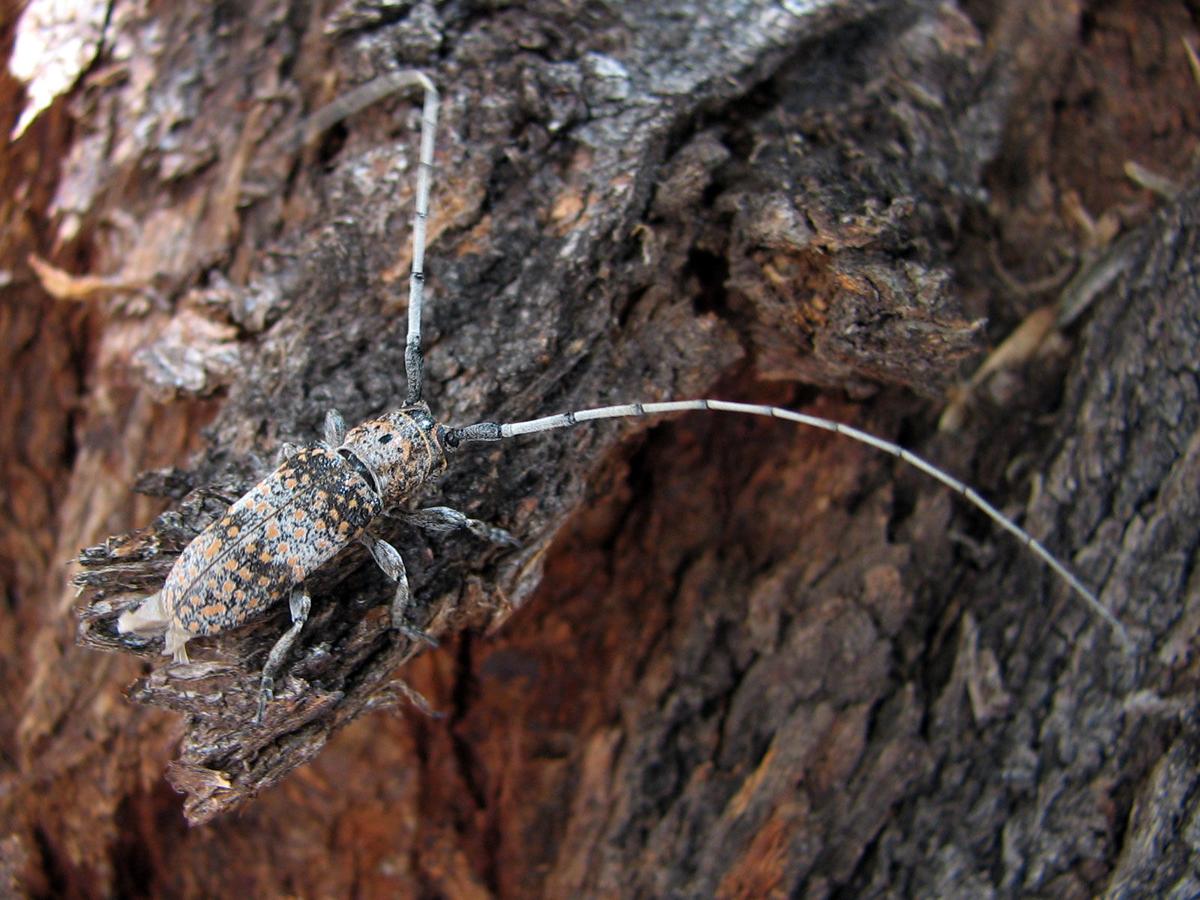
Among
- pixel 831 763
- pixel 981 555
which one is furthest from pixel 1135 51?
pixel 831 763

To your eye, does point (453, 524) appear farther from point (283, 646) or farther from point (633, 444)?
point (633, 444)

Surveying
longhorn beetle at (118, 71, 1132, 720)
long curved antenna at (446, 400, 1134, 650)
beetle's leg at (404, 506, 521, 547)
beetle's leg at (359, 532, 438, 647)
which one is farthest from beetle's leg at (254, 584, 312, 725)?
long curved antenna at (446, 400, 1134, 650)

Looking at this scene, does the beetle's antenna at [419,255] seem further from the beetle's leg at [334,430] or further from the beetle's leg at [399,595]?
the beetle's leg at [399,595]

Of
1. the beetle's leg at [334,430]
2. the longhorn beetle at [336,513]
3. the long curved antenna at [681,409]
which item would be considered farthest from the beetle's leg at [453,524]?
the beetle's leg at [334,430]

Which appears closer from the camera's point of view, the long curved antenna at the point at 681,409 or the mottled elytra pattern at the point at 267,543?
the mottled elytra pattern at the point at 267,543

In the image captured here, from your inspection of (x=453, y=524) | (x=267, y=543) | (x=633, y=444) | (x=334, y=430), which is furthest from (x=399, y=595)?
(x=633, y=444)

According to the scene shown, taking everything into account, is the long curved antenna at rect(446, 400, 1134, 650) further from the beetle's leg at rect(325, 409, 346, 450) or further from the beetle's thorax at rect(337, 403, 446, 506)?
the beetle's leg at rect(325, 409, 346, 450)
